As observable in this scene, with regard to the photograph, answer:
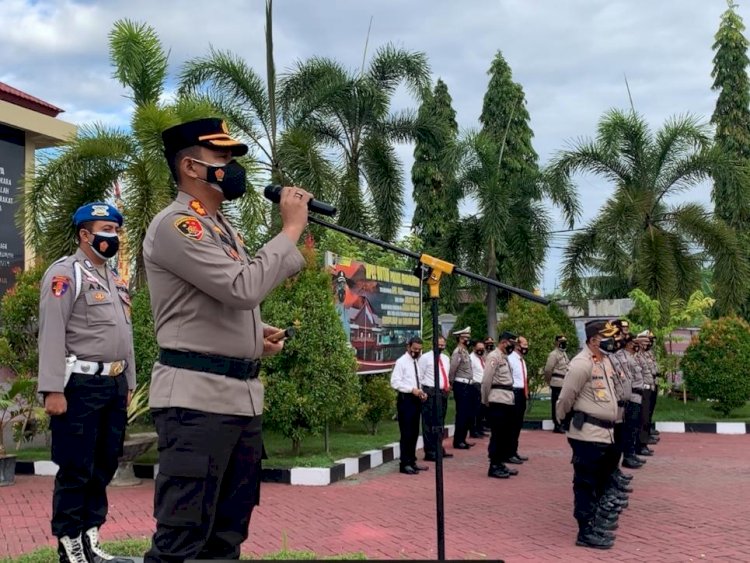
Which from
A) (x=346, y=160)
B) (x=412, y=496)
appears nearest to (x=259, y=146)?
(x=346, y=160)

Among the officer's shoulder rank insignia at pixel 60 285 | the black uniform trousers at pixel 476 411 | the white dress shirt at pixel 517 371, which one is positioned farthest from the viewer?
the black uniform trousers at pixel 476 411

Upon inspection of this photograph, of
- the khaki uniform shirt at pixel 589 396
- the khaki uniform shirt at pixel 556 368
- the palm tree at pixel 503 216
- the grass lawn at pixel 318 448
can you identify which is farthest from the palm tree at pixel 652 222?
the khaki uniform shirt at pixel 589 396

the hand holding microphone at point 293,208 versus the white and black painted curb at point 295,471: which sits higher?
the hand holding microphone at point 293,208

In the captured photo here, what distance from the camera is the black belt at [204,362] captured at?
265 centimetres

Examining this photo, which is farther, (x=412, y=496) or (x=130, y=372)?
(x=412, y=496)

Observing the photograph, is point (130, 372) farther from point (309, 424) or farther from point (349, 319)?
point (349, 319)

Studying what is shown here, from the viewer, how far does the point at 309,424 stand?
8805 mm

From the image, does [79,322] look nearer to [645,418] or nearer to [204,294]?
[204,294]

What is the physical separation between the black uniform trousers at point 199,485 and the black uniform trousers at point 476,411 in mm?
9560

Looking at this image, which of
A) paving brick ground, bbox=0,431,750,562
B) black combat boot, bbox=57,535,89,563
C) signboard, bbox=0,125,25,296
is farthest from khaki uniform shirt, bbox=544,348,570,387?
black combat boot, bbox=57,535,89,563

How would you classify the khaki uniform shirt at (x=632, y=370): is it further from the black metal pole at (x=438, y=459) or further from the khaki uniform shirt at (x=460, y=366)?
the black metal pole at (x=438, y=459)

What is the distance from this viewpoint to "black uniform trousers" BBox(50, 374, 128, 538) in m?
4.07

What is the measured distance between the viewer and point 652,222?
55.7 feet

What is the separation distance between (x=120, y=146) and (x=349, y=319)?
3736mm
